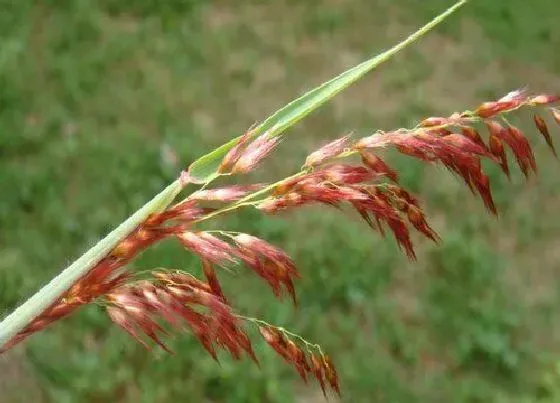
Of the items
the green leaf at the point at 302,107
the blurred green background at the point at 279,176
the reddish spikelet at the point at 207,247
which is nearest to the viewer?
the reddish spikelet at the point at 207,247

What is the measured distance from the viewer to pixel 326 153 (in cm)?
57

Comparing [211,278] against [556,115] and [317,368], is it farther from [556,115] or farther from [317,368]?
[556,115]

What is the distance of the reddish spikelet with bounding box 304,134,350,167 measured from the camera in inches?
22.3

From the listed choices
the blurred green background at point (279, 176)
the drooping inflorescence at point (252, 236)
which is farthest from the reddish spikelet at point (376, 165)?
the blurred green background at point (279, 176)

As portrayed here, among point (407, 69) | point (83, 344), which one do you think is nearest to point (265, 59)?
point (407, 69)

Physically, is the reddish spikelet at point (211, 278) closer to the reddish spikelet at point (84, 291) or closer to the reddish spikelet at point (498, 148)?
the reddish spikelet at point (84, 291)

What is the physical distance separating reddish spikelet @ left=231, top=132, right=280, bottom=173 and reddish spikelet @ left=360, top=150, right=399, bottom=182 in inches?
2.2

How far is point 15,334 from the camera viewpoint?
550 millimetres

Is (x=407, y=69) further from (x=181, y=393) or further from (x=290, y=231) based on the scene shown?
(x=181, y=393)

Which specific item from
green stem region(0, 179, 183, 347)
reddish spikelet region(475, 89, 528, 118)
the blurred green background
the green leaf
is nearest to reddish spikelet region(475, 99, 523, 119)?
reddish spikelet region(475, 89, 528, 118)

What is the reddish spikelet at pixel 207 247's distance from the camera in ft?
1.67

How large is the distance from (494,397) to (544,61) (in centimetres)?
182

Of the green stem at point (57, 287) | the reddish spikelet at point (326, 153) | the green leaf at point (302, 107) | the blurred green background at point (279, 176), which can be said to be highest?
the green stem at point (57, 287)

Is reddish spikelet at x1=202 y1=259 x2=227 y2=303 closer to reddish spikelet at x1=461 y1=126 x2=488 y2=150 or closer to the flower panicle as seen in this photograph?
the flower panicle
